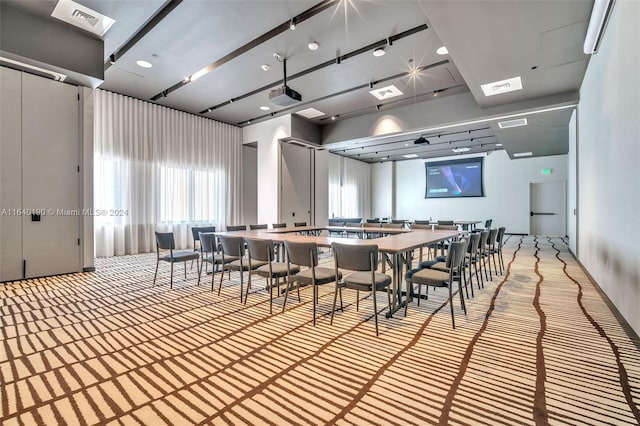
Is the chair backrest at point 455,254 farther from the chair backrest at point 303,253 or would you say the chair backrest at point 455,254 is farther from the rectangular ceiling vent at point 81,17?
the rectangular ceiling vent at point 81,17

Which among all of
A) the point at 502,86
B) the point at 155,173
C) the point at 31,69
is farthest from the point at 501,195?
the point at 31,69

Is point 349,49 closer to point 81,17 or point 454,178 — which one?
point 81,17

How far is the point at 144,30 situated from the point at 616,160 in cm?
659

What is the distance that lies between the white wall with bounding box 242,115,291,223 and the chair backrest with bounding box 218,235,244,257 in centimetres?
473

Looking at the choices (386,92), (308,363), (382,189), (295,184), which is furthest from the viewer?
(382,189)

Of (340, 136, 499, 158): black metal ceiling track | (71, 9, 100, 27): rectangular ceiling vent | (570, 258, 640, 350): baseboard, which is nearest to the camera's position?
(570, 258, 640, 350): baseboard

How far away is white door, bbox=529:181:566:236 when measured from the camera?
12.3 metres

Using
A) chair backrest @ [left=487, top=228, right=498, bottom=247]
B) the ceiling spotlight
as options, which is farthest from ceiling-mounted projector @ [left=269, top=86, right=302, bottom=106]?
chair backrest @ [left=487, top=228, right=498, bottom=247]

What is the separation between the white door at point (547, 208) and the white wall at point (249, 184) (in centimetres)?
1162

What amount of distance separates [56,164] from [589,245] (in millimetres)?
9019

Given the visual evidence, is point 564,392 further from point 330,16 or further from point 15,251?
point 15,251

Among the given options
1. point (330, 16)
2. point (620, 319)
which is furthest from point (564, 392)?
point (330, 16)

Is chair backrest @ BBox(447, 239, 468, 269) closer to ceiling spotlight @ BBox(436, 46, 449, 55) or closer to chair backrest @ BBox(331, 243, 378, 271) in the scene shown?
chair backrest @ BBox(331, 243, 378, 271)

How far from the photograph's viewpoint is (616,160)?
327 cm
